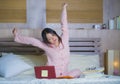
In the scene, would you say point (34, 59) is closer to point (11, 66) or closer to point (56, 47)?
point (11, 66)

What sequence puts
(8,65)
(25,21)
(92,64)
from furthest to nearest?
(25,21), (92,64), (8,65)

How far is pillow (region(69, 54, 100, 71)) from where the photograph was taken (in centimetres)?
347

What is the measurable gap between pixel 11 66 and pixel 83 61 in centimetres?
103

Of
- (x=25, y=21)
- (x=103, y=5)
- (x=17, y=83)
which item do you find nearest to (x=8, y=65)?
(x=17, y=83)

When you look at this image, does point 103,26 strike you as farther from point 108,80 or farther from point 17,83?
point 17,83

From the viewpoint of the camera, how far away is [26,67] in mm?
3250

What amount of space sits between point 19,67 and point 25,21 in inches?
35.1

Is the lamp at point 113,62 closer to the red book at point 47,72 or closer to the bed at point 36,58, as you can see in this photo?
the bed at point 36,58

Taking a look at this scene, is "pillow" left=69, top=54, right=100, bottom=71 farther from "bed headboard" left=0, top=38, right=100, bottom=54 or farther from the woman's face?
the woman's face

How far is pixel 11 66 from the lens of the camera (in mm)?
3146

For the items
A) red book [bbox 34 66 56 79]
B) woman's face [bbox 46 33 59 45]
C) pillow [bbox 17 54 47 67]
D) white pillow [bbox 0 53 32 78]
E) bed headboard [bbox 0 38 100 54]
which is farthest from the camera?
bed headboard [bbox 0 38 100 54]

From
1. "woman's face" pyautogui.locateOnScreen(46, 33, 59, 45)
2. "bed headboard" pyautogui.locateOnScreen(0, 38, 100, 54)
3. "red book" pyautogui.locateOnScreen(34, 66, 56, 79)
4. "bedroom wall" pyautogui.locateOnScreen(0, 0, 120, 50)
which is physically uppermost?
"bedroom wall" pyautogui.locateOnScreen(0, 0, 120, 50)

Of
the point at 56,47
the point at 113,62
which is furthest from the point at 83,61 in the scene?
the point at 56,47

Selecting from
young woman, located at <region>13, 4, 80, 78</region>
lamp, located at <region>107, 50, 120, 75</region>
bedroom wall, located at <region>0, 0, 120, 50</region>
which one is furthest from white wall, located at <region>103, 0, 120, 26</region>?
young woman, located at <region>13, 4, 80, 78</region>
